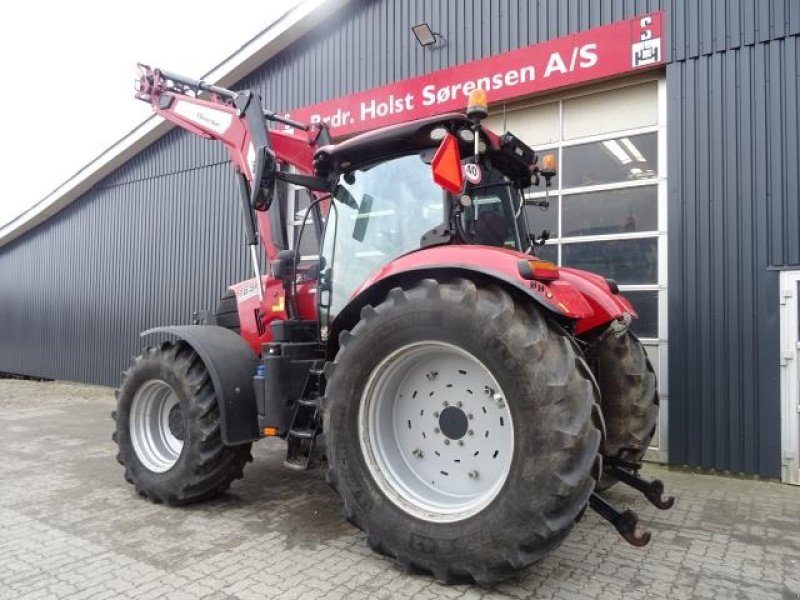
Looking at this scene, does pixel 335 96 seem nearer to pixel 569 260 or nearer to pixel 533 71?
pixel 533 71

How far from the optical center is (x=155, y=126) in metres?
10.7

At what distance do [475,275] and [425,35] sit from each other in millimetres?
5404

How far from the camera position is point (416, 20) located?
25.4 feet

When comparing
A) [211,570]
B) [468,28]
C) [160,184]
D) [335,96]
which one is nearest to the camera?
[211,570]

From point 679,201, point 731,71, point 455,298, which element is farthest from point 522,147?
point 731,71

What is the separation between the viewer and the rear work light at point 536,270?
9.57 feet

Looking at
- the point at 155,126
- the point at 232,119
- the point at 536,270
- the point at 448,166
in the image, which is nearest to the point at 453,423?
the point at 536,270

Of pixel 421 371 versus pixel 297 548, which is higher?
pixel 421 371

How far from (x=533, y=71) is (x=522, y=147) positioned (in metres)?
3.03

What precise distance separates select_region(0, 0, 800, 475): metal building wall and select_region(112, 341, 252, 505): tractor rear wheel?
432cm

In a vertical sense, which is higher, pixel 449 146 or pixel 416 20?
pixel 416 20

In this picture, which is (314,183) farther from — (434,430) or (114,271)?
(114,271)

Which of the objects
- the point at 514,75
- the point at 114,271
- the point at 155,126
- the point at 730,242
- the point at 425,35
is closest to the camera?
the point at 730,242

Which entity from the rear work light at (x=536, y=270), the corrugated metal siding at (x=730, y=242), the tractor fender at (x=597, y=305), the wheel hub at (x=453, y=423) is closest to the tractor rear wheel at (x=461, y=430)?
the wheel hub at (x=453, y=423)
